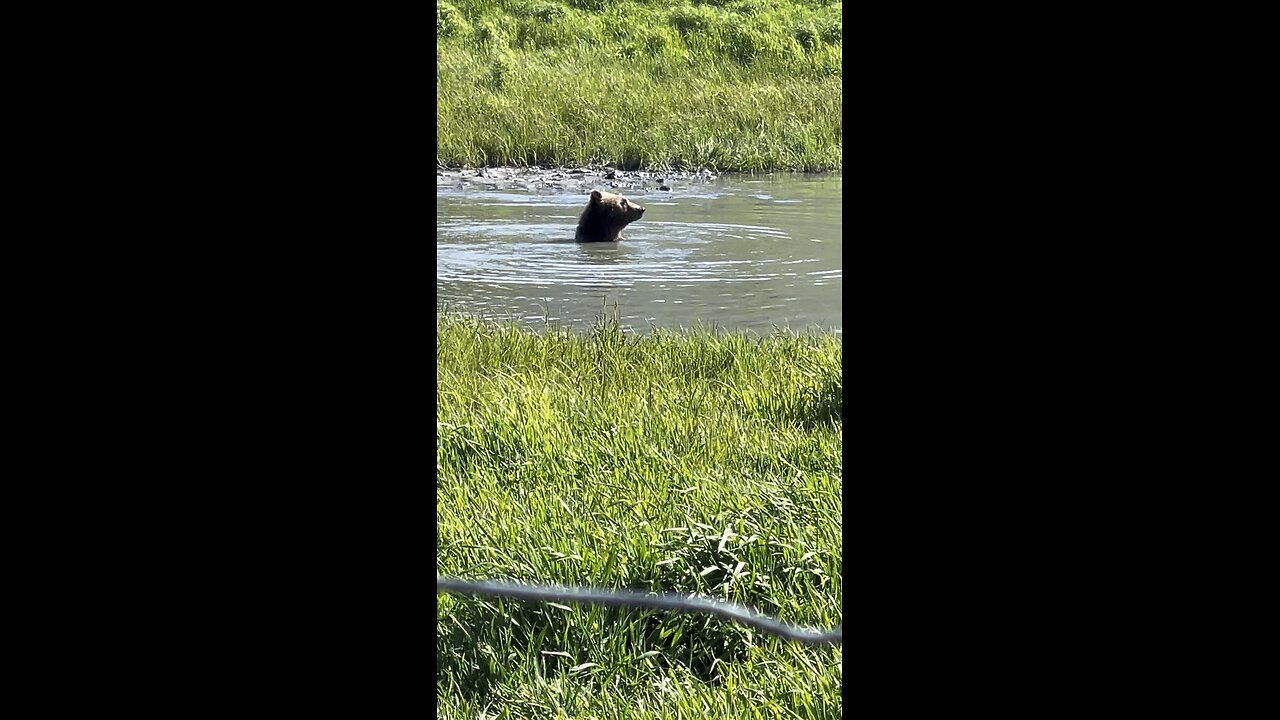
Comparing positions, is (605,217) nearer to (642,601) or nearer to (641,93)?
(641,93)

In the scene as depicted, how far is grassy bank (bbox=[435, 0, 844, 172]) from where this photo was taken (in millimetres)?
10742

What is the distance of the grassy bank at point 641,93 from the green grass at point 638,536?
5541mm

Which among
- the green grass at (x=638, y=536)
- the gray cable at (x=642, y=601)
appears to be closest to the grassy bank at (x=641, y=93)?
the green grass at (x=638, y=536)

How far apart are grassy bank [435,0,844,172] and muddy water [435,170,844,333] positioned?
2.74 feet

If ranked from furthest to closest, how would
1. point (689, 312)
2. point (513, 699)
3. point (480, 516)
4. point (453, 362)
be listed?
point (689, 312) → point (453, 362) → point (480, 516) → point (513, 699)

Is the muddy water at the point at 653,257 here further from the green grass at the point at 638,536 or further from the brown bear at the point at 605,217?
the green grass at the point at 638,536

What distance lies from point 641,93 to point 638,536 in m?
9.81

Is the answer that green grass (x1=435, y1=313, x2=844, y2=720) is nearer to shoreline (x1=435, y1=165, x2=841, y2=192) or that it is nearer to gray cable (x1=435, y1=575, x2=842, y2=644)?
gray cable (x1=435, y1=575, x2=842, y2=644)

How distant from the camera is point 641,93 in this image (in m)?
12.0

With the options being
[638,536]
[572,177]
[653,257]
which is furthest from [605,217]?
[638,536]
